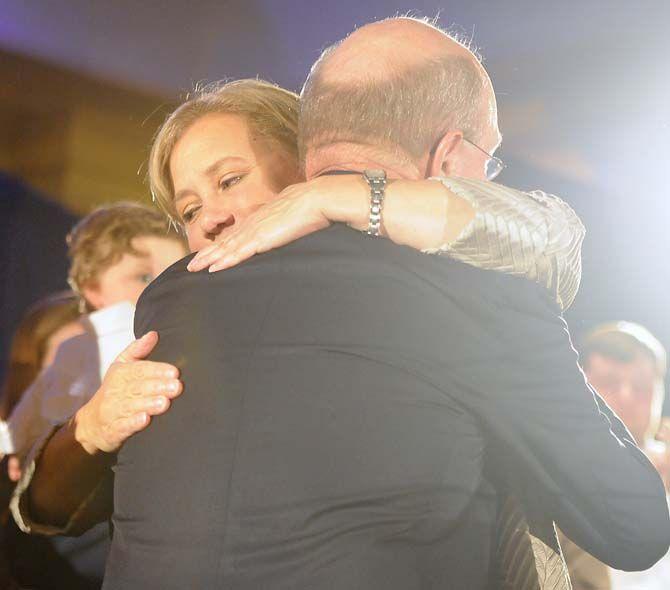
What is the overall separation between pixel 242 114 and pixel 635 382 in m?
2.21

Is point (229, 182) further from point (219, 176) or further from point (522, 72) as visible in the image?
point (522, 72)

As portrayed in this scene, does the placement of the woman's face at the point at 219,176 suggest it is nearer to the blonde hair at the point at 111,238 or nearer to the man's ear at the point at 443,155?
the man's ear at the point at 443,155

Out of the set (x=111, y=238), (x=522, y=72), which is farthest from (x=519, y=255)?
(x=522, y=72)

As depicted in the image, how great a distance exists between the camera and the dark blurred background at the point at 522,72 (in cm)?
356

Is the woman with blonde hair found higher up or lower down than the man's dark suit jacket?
higher up

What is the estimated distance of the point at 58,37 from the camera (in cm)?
458

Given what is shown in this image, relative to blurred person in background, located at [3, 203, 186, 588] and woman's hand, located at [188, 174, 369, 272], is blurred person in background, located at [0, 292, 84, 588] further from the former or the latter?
woman's hand, located at [188, 174, 369, 272]

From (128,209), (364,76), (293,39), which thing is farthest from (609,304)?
(364,76)

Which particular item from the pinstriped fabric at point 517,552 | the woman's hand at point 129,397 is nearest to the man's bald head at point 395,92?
the woman's hand at point 129,397

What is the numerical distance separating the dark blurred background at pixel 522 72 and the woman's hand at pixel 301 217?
242cm

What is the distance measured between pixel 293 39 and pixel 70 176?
277 cm

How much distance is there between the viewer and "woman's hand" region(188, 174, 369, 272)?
1.08 metres

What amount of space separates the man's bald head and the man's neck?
0.04ft

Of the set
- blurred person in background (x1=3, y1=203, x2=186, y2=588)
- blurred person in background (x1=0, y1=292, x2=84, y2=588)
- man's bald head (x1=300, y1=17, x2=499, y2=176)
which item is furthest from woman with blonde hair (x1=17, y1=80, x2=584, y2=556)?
blurred person in background (x1=0, y1=292, x2=84, y2=588)
